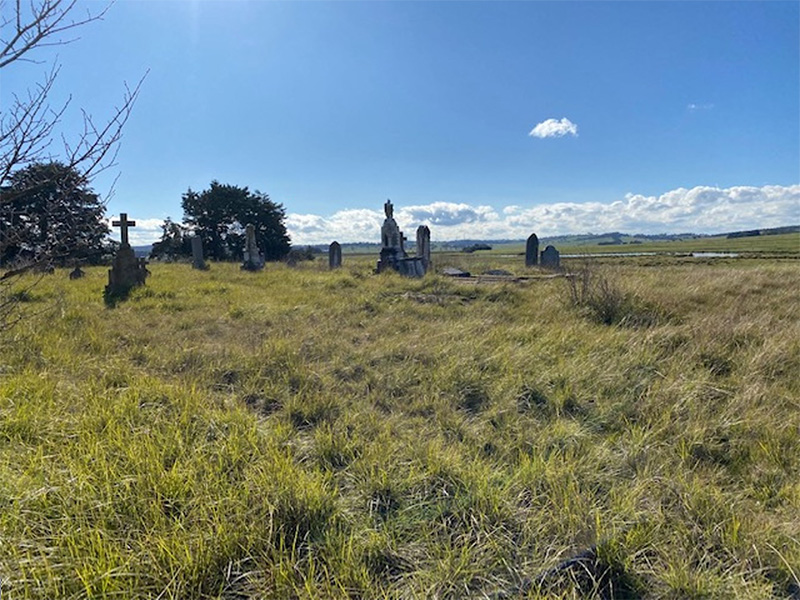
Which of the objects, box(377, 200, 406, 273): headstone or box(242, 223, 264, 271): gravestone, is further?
box(242, 223, 264, 271): gravestone

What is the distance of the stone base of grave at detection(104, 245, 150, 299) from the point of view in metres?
8.39

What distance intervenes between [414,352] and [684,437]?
2.44 meters

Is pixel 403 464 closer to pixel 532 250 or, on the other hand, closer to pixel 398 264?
pixel 398 264

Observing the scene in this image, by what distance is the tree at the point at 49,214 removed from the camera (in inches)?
78.1

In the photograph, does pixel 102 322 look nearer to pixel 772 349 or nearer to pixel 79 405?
pixel 79 405

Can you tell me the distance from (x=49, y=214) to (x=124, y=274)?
789cm

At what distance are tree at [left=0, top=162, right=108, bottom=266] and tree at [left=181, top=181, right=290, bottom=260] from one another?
28359 mm

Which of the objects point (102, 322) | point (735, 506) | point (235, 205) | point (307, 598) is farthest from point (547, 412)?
point (235, 205)

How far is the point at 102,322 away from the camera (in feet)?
17.7

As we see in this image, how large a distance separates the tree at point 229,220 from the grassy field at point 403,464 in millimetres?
26423

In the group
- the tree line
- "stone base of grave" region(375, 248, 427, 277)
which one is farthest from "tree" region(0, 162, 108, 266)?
"stone base of grave" region(375, 248, 427, 277)

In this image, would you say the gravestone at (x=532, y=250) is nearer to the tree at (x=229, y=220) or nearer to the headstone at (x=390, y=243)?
the headstone at (x=390, y=243)

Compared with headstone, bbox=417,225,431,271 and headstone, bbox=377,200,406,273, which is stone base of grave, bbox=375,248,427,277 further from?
headstone, bbox=417,225,431,271

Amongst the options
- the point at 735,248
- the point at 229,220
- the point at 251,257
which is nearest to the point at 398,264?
the point at 251,257
